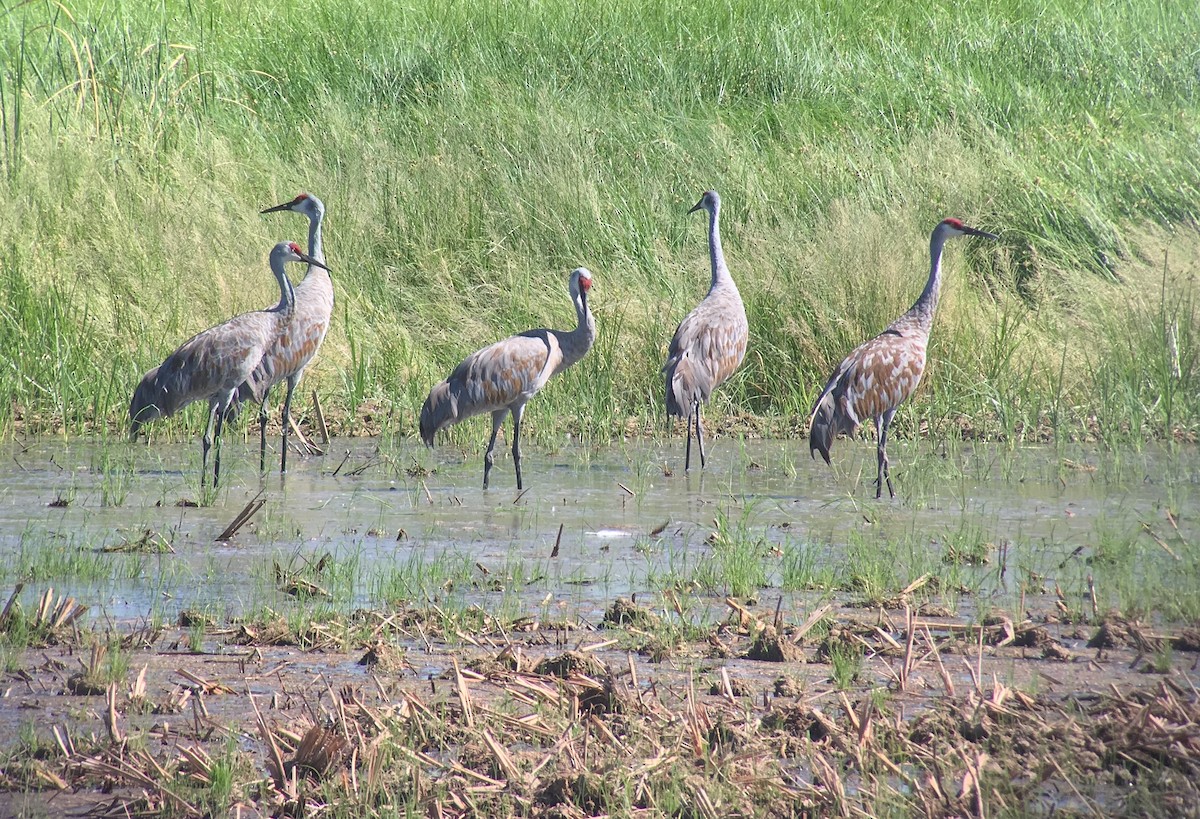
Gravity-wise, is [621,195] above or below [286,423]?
above

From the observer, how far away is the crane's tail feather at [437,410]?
899 centimetres

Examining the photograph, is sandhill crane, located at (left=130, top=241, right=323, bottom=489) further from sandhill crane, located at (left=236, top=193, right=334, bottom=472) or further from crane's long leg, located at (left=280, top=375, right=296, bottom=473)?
crane's long leg, located at (left=280, top=375, right=296, bottom=473)

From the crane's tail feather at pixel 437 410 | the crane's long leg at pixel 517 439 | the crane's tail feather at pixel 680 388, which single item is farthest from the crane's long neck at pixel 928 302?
the crane's tail feather at pixel 437 410

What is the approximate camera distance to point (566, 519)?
294 inches

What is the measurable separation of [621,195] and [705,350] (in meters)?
3.28

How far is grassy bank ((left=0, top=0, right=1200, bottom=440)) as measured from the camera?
33.0ft

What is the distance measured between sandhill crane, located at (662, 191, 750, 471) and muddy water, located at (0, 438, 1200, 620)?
0.40 metres

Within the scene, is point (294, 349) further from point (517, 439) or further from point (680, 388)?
point (680, 388)

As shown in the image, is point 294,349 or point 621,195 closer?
point 294,349

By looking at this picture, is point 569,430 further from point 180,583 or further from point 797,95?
point 797,95

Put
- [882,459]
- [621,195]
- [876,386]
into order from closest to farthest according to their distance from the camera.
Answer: [882,459]
[876,386]
[621,195]

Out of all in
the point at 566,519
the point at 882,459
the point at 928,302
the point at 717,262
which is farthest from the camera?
the point at 717,262

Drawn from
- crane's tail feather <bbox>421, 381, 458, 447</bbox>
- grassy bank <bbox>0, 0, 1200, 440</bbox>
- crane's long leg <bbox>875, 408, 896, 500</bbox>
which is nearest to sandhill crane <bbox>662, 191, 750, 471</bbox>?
grassy bank <bbox>0, 0, 1200, 440</bbox>

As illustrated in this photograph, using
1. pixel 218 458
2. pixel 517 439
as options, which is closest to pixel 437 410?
pixel 517 439
